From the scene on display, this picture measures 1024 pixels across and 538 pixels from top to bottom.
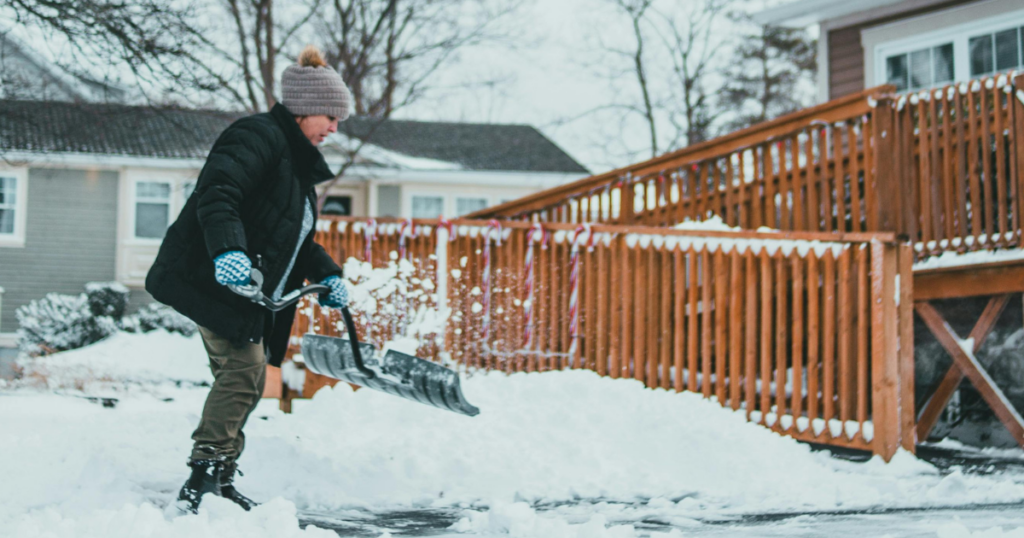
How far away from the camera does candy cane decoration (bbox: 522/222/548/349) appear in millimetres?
6473

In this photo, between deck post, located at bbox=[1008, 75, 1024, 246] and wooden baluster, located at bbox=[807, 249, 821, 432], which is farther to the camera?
deck post, located at bbox=[1008, 75, 1024, 246]

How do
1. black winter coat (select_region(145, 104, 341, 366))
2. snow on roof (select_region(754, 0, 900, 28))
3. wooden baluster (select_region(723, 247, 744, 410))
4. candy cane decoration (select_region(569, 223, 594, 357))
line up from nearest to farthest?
1. black winter coat (select_region(145, 104, 341, 366))
2. wooden baluster (select_region(723, 247, 744, 410))
3. candy cane decoration (select_region(569, 223, 594, 357))
4. snow on roof (select_region(754, 0, 900, 28))

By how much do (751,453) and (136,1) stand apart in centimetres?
505

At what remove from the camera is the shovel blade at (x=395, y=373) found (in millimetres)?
4219

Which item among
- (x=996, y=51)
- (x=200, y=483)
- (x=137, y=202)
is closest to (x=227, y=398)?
(x=200, y=483)

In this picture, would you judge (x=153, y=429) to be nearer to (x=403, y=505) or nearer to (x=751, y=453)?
(x=403, y=505)

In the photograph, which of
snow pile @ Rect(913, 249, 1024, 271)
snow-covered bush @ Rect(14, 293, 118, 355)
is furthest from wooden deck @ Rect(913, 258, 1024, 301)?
snow-covered bush @ Rect(14, 293, 118, 355)

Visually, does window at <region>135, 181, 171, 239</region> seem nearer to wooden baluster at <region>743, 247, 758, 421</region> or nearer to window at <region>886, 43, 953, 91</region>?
window at <region>886, 43, 953, 91</region>

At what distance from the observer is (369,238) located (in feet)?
22.4

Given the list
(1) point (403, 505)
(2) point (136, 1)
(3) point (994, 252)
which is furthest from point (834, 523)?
(2) point (136, 1)

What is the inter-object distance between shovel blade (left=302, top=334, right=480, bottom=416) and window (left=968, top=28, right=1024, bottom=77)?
7.95 metres

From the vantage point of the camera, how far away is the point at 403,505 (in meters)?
4.05

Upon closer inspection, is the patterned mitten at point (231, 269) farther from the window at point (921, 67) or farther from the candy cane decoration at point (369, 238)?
the window at point (921, 67)

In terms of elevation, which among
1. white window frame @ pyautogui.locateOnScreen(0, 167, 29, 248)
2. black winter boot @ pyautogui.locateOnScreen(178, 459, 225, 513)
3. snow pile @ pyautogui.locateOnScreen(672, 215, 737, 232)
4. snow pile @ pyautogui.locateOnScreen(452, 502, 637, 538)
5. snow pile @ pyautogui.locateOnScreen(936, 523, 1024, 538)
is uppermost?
white window frame @ pyautogui.locateOnScreen(0, 167, 29, 248)
